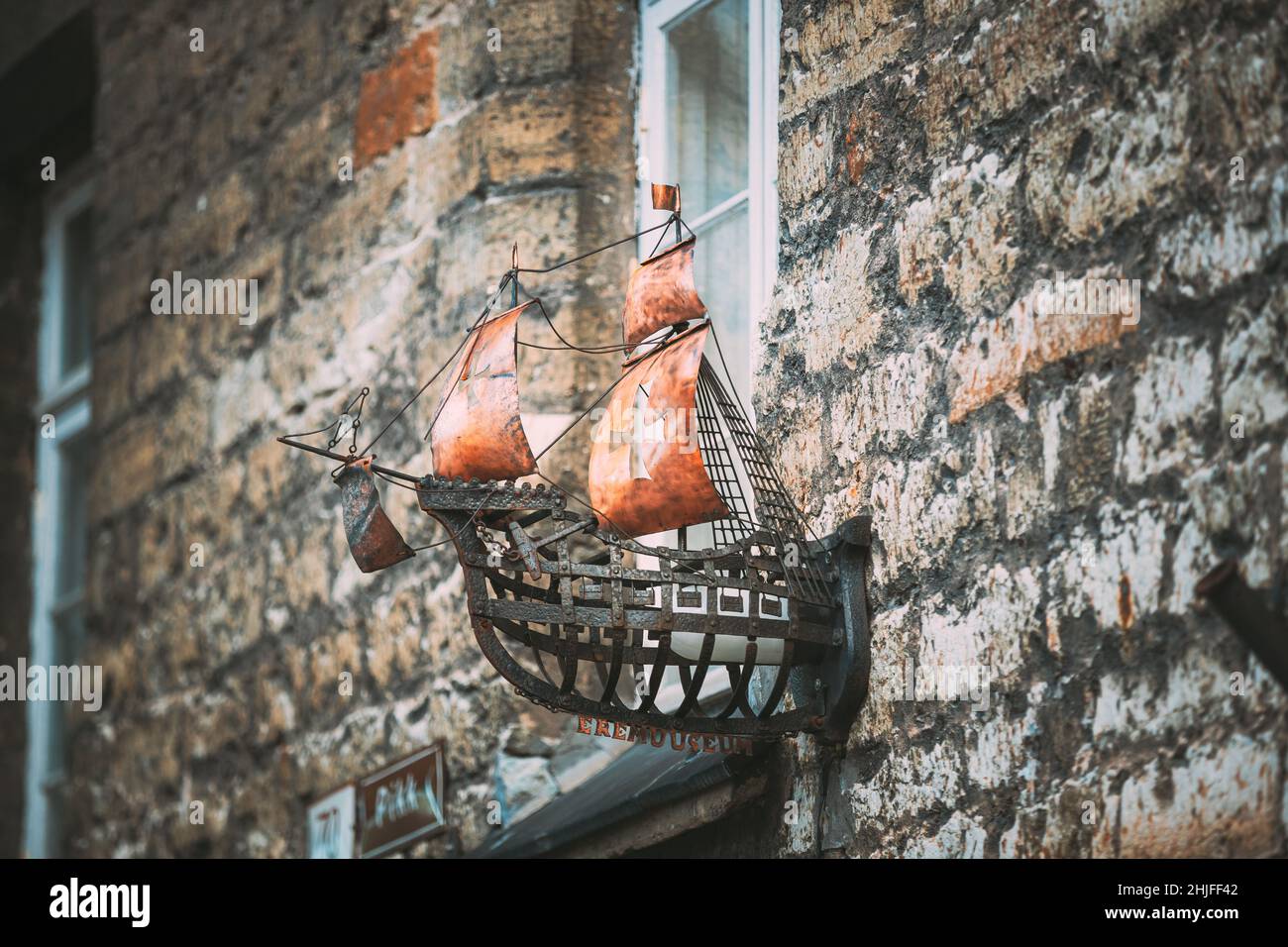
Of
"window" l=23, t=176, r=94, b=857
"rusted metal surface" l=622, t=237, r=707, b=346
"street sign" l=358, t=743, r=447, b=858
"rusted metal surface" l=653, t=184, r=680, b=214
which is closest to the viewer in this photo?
"rusted metal surface" l=622, t=237, r=707, b=346

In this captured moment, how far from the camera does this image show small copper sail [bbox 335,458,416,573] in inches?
132

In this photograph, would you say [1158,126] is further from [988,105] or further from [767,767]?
[767,767]

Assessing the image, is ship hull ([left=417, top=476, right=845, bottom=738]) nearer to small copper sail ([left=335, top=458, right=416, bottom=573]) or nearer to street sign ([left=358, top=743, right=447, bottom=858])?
small copper sail ([left=335, top=458, right=416, bottom=573])

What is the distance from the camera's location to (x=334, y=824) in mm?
4797

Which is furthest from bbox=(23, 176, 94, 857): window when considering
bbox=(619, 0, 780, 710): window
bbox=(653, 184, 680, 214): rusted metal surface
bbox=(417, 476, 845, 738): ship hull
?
bbox=(417, 476, 845, 738): ship hull

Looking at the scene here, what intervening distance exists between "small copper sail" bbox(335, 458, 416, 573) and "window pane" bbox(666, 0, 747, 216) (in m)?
1.11

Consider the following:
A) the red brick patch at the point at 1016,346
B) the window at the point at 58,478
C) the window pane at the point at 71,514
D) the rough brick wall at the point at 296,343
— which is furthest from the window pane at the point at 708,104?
the window pane at the point at 71,514

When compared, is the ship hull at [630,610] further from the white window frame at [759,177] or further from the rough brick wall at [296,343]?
the rough brick wall at [296,343]

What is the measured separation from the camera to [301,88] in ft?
17.8

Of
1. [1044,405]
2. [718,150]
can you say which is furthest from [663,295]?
[718,150]

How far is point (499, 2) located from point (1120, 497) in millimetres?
2438

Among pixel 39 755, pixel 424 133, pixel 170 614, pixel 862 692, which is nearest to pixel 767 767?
pixel 862 692

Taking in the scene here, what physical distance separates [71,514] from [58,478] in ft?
0.49

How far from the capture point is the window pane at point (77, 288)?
7.25 metres
